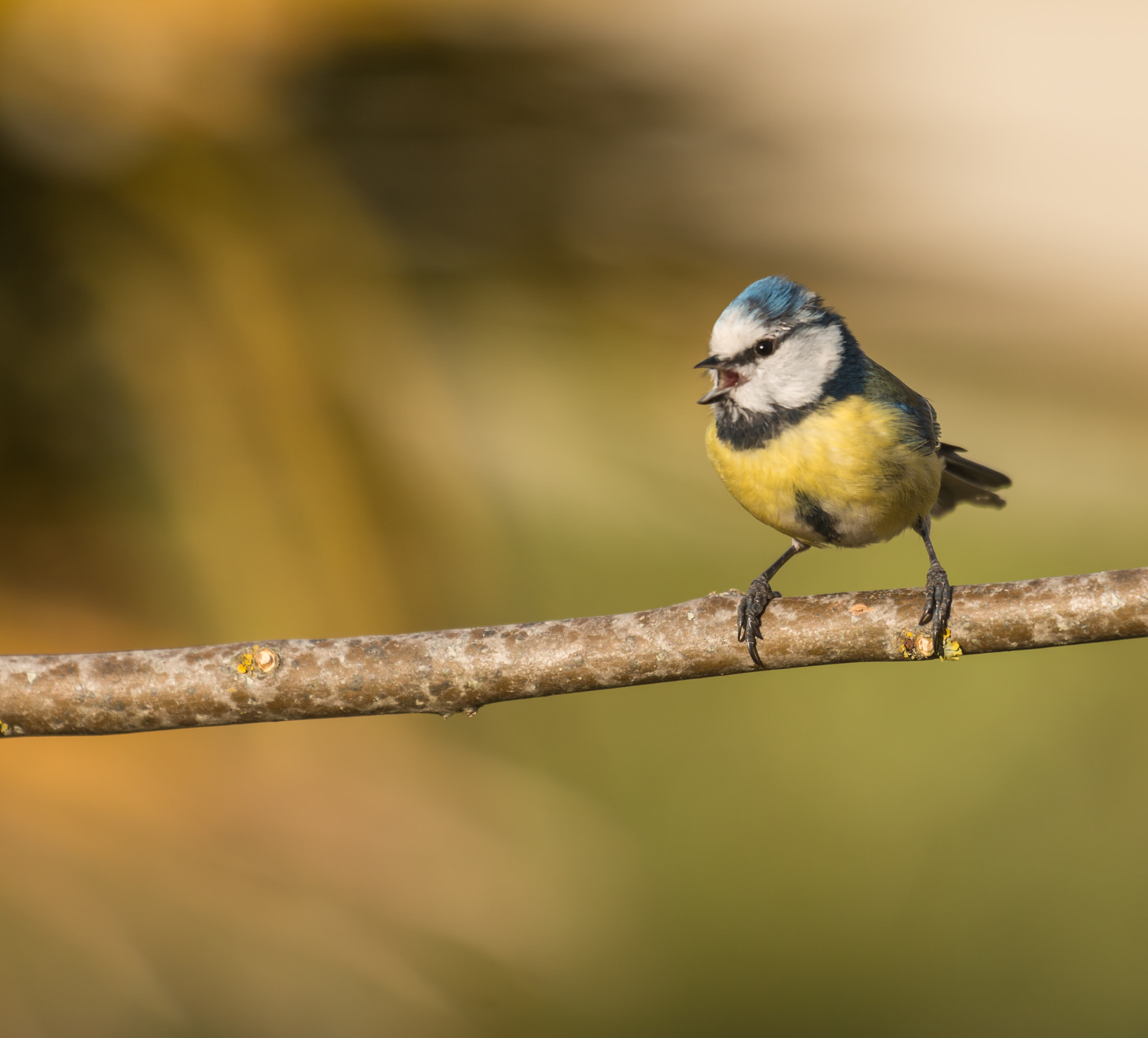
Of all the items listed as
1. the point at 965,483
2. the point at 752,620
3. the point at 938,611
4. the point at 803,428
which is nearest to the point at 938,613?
the point at 938,611

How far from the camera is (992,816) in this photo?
3.29 meters

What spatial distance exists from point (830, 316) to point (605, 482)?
2099mm

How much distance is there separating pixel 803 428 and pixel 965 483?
47cm

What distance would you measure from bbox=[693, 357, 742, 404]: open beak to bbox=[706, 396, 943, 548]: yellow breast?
2.4 inches

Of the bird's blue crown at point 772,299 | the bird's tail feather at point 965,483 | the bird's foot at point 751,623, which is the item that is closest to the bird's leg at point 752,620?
the bird's foot at point 751,623

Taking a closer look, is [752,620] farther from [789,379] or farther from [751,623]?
[789,379]

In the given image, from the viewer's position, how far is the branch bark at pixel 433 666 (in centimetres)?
102

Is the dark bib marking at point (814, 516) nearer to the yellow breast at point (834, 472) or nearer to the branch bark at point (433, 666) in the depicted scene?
the yellow breast at point (834, 472)

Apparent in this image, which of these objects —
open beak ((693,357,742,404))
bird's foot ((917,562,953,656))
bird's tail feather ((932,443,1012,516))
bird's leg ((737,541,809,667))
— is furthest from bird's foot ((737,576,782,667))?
bird's tail feather ((932,443,1012,516))

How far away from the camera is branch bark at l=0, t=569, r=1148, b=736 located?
1.02 meters

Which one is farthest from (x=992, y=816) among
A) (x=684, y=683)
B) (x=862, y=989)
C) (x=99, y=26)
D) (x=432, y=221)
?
(x=99, y=26)

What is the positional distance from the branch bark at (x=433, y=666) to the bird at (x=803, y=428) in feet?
0.42

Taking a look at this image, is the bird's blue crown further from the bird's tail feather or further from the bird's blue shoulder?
the bird's tail feather

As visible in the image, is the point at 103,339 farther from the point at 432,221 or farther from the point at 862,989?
the point at 862,989
